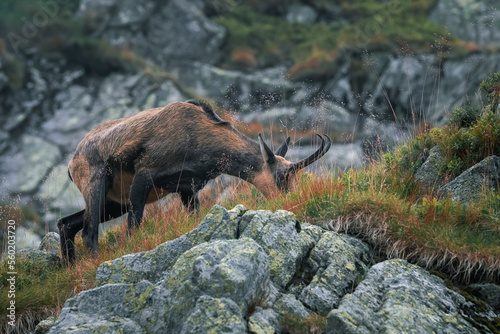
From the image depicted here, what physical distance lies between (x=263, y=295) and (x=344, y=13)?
34.7 m

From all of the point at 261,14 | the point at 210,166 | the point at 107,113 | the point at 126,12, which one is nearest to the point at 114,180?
the point at 210,166

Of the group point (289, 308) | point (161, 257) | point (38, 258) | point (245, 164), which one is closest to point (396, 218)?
point (289, 308)

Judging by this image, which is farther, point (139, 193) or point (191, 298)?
point (139, 193)

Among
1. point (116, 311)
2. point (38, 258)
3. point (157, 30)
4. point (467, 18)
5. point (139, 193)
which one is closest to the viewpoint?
point (116, 311)

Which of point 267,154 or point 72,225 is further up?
point 267,154

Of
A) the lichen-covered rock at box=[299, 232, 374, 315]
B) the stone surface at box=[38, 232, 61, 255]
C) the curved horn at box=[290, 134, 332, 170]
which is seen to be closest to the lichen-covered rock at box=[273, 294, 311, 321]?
the lichen-covered rock at box=[299, 232, 374, 315]

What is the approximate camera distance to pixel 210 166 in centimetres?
898

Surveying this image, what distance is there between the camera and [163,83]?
30.2m

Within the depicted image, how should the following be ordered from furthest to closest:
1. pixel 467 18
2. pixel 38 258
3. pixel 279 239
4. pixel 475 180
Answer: pixel 467 18 < pixel 38 258 < pixel 475 180 < pixel 279 239

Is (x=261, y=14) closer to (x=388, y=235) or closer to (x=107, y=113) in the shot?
(x=107, y=113)

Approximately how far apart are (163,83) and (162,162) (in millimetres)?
22370

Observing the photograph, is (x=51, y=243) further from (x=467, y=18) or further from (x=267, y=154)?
(x=467, y=18)

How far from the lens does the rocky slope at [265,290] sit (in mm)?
4621

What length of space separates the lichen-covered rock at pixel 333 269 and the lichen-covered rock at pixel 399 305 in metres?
0.25
